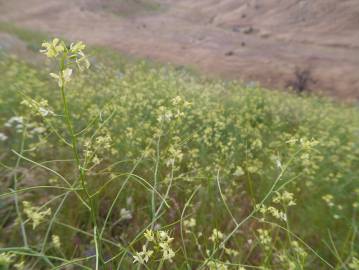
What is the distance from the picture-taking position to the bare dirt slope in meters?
17.0

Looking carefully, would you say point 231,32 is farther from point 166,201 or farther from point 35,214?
point 35,214

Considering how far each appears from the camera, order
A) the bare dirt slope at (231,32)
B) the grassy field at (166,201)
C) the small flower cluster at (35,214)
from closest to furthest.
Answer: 1. the small flower cluster at (35,214)
2. the grassy field at (166,201)
3. the bare dirt slope at (231,32)

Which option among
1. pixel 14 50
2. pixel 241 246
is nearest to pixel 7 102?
pixel 241 246

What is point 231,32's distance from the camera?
25891 mm

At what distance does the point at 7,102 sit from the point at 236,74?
13371mm

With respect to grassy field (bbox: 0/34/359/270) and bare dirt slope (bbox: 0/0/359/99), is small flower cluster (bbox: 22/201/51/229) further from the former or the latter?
bare dirt slope (bbox: 0/0/359/99)

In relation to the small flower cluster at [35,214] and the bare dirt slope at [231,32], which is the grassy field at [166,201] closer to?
the small flower cluster at [35,214]

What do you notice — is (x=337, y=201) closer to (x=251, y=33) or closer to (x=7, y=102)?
(x=7, y=102)

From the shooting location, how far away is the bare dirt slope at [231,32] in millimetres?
17000

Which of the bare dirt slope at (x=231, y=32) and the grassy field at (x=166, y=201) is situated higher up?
the grassy field at (x=166, y=201)

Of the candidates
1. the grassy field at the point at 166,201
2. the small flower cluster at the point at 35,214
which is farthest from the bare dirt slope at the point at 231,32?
the small flower cluster at the point at 35,214

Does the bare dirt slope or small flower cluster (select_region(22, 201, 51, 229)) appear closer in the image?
small flower cluster (select_region(22, 201, 51, 229))

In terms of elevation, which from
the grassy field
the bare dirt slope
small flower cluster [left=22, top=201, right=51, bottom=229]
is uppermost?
small flower cluster [left=22, top=201, right=51, bottom=229]

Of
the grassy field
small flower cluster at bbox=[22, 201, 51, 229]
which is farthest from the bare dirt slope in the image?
small flower cluster at bbox=[22, 201, 51, 229]
